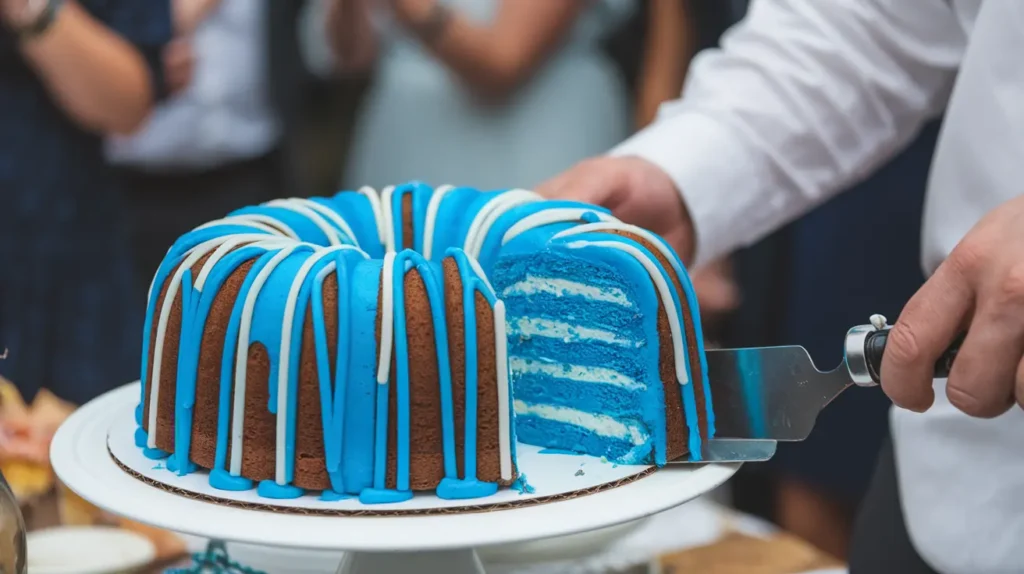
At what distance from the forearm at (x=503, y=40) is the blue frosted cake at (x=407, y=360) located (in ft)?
3.82

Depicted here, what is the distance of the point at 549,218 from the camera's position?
1.48 meters

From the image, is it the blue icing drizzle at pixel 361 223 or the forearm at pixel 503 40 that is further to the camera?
the forearm at pixel 503 40

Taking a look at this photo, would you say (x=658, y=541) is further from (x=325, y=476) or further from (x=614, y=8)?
(x=614, y=8)

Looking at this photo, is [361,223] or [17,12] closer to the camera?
[361,223]

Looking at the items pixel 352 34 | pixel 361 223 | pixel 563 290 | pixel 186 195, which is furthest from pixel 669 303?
pixel 186 195

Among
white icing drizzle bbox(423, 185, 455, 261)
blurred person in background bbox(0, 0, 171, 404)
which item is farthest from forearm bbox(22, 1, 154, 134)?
white icing drizzle bbox(423, 185, 455, 261)

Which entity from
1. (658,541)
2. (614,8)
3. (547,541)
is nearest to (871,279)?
(614,8)

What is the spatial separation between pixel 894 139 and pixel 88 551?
126cm

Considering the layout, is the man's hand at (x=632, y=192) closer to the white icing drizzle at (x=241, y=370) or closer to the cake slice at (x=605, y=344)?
the cake slice at (x=605, y=344)

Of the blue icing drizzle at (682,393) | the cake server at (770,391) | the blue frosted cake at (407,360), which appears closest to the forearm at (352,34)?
the blue frosted cake at (407,360)

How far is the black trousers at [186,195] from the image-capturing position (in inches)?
124

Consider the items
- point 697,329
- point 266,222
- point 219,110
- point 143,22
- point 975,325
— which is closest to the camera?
point 975,325

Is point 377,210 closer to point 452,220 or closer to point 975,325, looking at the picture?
point 452,220

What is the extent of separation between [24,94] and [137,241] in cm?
103
